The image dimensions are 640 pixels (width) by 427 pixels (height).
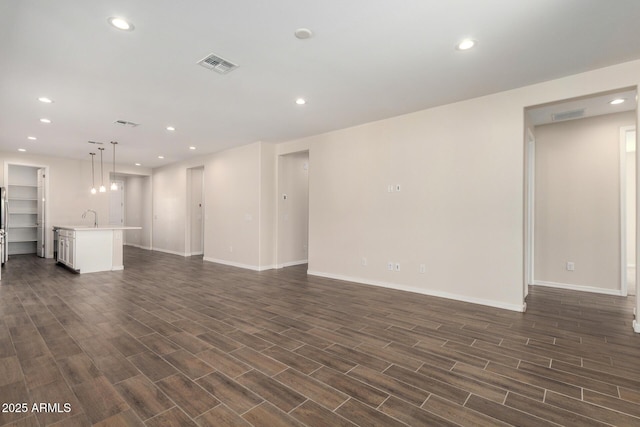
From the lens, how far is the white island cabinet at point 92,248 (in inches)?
245

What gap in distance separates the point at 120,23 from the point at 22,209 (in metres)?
9.52

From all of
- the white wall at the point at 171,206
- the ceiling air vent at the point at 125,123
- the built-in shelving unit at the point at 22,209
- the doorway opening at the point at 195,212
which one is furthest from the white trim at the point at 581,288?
the built-in shelving unit at the point at 22,209

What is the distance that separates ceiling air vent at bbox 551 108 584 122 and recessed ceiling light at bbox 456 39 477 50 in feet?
9.07

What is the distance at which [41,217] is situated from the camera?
8531 mm

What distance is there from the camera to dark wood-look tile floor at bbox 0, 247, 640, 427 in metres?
1.87

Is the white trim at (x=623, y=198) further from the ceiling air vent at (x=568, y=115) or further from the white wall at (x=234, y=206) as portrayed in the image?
the white wall at (x=234, y=206)

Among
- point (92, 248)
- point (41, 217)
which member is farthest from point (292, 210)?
point (41, 217)

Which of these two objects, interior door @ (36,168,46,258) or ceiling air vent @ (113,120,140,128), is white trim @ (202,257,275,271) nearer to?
ceiling air vent @ (113,120,140,128)

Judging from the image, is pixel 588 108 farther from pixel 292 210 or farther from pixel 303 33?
pixel 292 210

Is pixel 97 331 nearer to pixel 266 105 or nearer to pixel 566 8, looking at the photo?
pixel 266 105

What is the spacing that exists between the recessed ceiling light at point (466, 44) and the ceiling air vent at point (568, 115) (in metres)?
2.76

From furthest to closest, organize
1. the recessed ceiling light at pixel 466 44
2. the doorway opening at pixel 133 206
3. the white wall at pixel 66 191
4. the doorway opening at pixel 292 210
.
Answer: the doorway opening at pixel 133 206
the white wall at pixel 66 191
the doorway opening at pixel 292 210
the recessed ceiling light at pixel 466 44

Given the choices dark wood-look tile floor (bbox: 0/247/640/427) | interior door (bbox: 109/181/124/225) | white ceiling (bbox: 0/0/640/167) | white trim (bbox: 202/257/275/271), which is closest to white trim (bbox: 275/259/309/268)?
white trim (bbox: 202/257/275/271)

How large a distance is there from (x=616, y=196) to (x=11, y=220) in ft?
45.5
